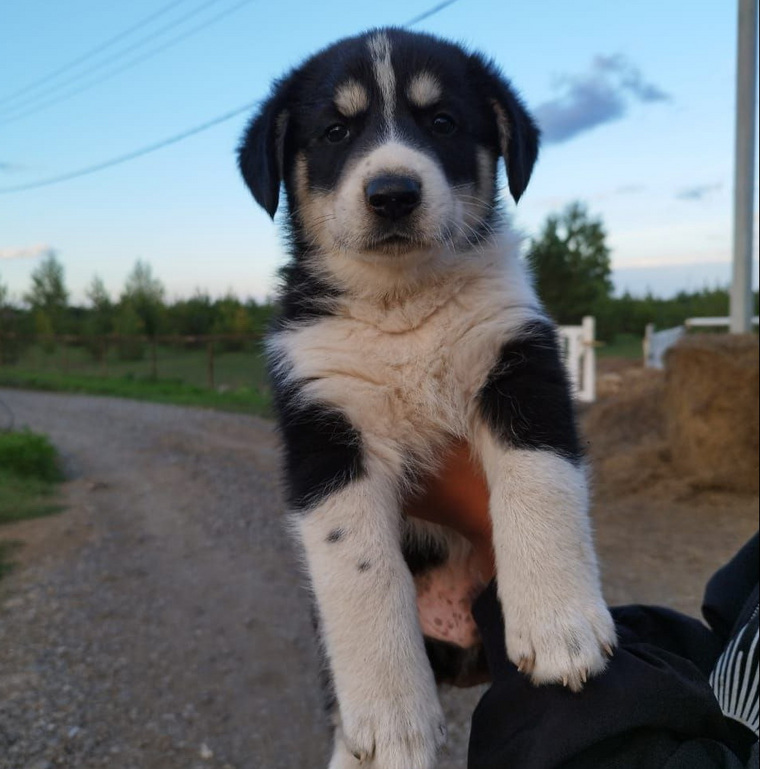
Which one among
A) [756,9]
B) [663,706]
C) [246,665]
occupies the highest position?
[756,9]

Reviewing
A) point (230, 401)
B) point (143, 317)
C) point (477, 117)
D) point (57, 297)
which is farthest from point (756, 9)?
point (57, 297)

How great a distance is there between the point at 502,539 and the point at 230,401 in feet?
40.2

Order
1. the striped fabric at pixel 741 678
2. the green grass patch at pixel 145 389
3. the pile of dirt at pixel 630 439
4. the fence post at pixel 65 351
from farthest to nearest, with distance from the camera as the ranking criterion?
the fence post at pixel 65 351 → the green grass patch at pixel 145 389 → the pile of dirt at pixel 630 439 → the striped fabric at pixel 741 678

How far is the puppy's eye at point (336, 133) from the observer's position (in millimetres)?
2379

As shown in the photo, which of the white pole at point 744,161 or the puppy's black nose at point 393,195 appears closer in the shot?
the puppy's black nose at point 393,195

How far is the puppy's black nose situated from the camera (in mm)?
2002

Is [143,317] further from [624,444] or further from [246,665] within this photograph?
[246,665]

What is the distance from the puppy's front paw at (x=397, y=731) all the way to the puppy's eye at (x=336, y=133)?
159 centimetres

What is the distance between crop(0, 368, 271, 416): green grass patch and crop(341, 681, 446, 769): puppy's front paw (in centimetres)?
1038

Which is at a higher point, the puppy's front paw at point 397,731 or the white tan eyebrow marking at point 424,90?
the white tan eyebrow marking at point 424,90

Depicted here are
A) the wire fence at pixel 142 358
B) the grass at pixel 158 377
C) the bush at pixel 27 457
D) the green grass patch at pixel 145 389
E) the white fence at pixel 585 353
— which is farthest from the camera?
the wire fence at pixel 142 358


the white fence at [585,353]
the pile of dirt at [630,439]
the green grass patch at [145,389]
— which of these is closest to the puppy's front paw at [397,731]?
the pile of dirt at [630,439]

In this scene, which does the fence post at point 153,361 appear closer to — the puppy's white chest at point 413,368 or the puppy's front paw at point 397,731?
the puppy's white chest at point 413,368

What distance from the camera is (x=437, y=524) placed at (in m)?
2.32
